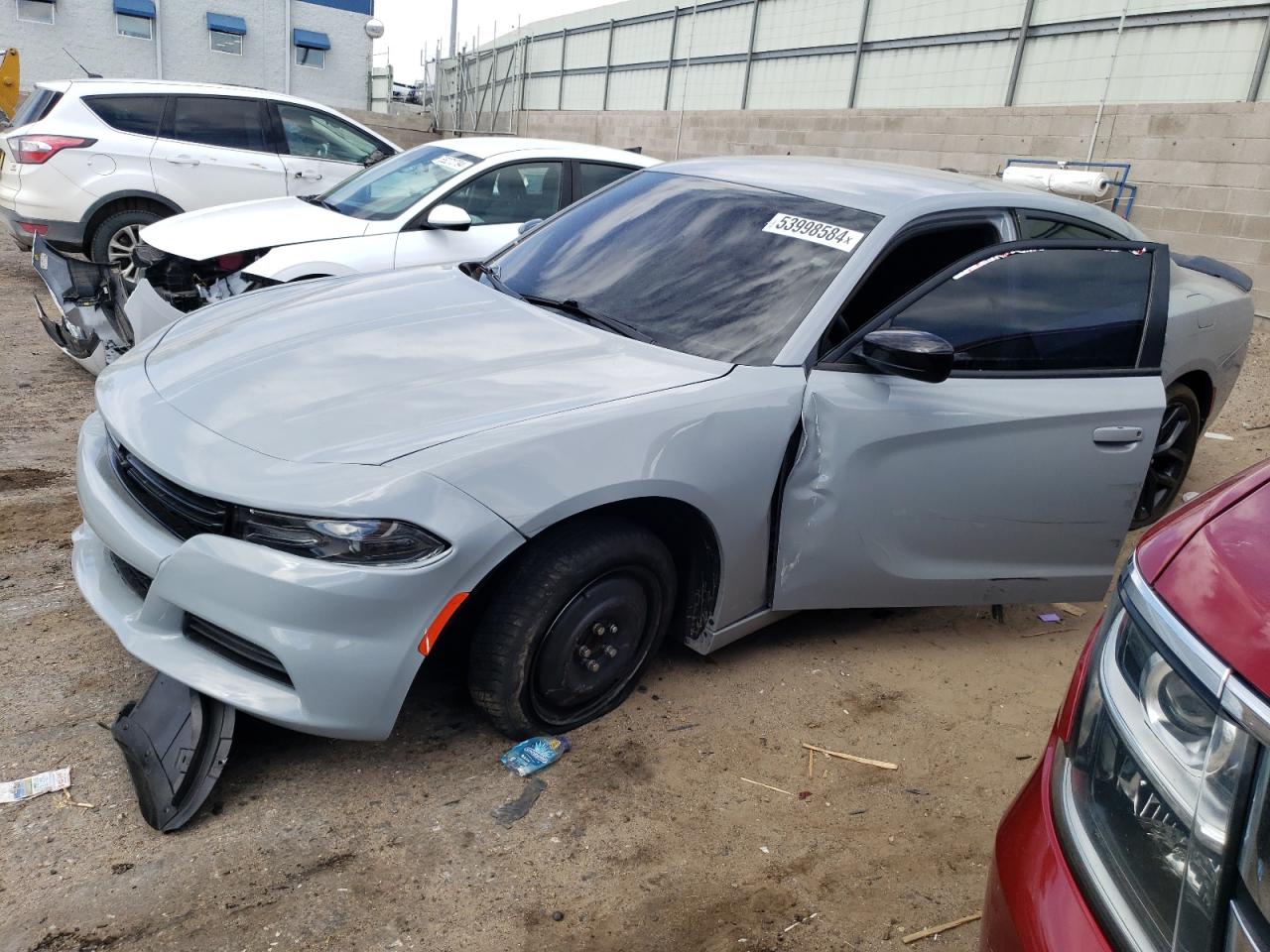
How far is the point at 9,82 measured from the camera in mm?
14828

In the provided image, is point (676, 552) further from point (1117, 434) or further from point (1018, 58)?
point (1018, 58)

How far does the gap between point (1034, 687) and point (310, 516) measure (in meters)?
2.77

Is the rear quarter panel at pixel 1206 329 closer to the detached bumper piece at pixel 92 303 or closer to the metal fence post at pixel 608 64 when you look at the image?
the detached bumper piece at pixel 92 303

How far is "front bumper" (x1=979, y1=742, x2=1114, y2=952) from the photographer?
1367mm

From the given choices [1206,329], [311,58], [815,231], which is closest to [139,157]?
[815,231]

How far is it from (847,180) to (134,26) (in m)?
31.4

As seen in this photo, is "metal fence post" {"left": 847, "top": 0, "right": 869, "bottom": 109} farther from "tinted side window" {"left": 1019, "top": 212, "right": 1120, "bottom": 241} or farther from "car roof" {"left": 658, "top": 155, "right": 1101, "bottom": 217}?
"tinted side window" {"left": 1019, "top": 212, "right": 1120, "bottom": 241}

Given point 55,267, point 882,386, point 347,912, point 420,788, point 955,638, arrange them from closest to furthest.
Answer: point 347,912 → point 420,788 → point 882,386 → point 955,638 → point 55,267

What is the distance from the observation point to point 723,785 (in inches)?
115

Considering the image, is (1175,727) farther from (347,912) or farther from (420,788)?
(420,788)

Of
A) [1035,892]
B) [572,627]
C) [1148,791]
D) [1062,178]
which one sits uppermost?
[1062,178]

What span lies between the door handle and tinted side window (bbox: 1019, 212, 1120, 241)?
0.76m

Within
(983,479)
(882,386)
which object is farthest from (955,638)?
(882,386)

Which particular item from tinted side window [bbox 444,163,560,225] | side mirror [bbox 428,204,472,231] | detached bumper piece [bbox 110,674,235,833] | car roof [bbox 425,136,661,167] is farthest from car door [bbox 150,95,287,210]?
detached bumper piece [bbox 110,674,235,833]
